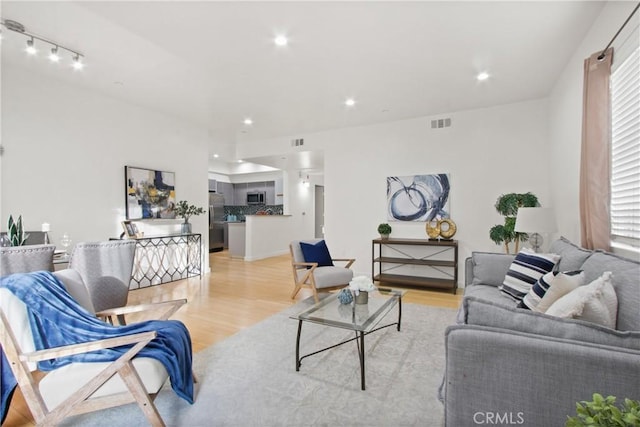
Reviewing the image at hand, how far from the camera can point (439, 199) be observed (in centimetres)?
502

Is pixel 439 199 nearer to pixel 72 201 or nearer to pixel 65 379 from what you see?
pixel 65 379

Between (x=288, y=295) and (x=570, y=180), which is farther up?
(x=570, y=180)

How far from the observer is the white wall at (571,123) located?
A: 2.45 m

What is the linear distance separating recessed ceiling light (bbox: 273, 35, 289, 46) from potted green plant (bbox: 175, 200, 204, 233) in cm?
343

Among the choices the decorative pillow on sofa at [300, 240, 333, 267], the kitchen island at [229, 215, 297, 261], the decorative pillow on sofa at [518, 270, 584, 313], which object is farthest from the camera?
the kitchen island at [229, 215, 297, 261]

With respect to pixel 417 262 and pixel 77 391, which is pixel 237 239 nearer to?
pixel 417 262

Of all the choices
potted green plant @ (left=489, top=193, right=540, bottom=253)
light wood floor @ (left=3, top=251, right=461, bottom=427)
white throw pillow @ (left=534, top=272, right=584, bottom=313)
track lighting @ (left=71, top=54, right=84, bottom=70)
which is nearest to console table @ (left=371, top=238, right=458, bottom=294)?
light wood floor @ (left=3, top=251, right=461, bottom=427)

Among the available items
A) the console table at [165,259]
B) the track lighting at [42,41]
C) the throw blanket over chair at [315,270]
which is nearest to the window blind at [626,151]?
the throw blanket over chair at [315,270]

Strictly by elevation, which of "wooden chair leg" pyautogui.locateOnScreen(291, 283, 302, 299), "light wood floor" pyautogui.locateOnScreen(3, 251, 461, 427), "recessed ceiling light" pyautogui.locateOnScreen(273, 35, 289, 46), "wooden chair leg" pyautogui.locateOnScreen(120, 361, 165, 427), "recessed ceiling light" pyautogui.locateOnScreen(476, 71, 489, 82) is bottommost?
"light wood floor" pyautogui.locateOnScreen(3, 251, 461, 427)

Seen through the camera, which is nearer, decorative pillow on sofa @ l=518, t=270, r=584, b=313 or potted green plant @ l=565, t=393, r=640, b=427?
potted green plant @ l=565, t=393, r=640, b=427

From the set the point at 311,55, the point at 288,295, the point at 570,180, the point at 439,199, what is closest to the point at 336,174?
the point at 439,199

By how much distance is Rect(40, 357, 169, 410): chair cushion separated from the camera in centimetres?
151

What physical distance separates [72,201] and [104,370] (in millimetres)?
3480

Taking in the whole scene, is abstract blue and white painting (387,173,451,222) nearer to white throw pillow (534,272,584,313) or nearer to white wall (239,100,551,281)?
white wall (239,100,551,281)
